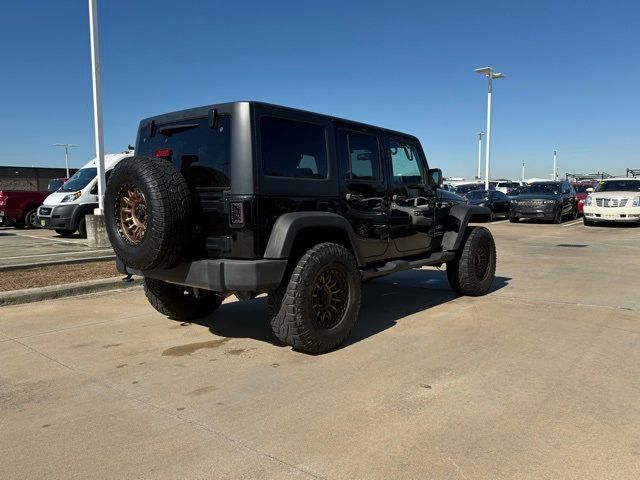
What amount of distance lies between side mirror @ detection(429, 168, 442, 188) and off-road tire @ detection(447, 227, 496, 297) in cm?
88

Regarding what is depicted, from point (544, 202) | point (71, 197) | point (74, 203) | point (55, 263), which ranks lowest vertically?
point (55, 263)

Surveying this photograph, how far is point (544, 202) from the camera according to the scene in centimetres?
1958

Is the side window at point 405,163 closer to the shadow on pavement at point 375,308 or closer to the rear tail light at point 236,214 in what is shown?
the shadow on pavement at point 375,308

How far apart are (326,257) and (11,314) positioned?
155 inches

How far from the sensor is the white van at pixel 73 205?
13406 millimetres

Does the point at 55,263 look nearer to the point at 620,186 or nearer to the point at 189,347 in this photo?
the point at 189,347

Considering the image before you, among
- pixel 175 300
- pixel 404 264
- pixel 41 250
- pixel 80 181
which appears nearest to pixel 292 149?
pixel 404 264

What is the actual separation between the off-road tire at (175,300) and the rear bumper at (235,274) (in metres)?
1.09

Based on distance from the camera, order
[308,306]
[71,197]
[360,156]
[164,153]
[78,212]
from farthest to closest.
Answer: [71,197] < [78,212] < [360,156] < [164,153] < [308,306]

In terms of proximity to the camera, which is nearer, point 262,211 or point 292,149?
point 262,211

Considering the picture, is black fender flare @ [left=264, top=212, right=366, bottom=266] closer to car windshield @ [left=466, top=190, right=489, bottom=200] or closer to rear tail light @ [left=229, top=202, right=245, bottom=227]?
rear tail light @ [left=229, top=202, right=245, bottom=227]

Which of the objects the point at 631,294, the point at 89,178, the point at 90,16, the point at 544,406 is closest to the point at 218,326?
the point at 544,406

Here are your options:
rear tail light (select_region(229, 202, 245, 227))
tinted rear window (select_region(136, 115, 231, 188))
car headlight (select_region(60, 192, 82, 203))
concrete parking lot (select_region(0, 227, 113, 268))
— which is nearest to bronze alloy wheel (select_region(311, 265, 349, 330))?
rear tail light (select_region(229, 202, 245, 227))

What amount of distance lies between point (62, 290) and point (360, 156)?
4.33 metres
